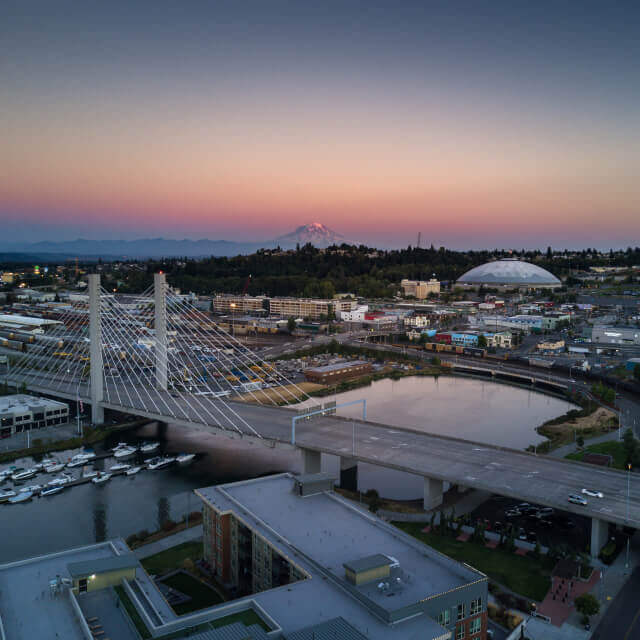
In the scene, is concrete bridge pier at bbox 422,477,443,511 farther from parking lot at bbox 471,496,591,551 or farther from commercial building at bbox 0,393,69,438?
commercial building at bbox 0,393,69,438

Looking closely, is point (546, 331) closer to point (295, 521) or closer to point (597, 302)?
point (597, 302)

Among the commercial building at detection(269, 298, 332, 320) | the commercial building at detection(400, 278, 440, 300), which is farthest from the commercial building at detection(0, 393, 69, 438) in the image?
the commercial building at detection(400, 278, 440, 300)

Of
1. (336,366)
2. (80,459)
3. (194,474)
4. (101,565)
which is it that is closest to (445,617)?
(101,565)

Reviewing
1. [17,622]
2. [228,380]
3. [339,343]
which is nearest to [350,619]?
[17,622]

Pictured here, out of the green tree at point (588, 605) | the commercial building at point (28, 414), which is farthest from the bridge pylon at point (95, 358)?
the green tree at point (588, 605)

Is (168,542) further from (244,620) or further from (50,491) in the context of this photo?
(244,620)

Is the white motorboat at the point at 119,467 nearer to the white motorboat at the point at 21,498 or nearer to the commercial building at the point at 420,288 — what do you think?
the white motorboat at the point at 21,498
